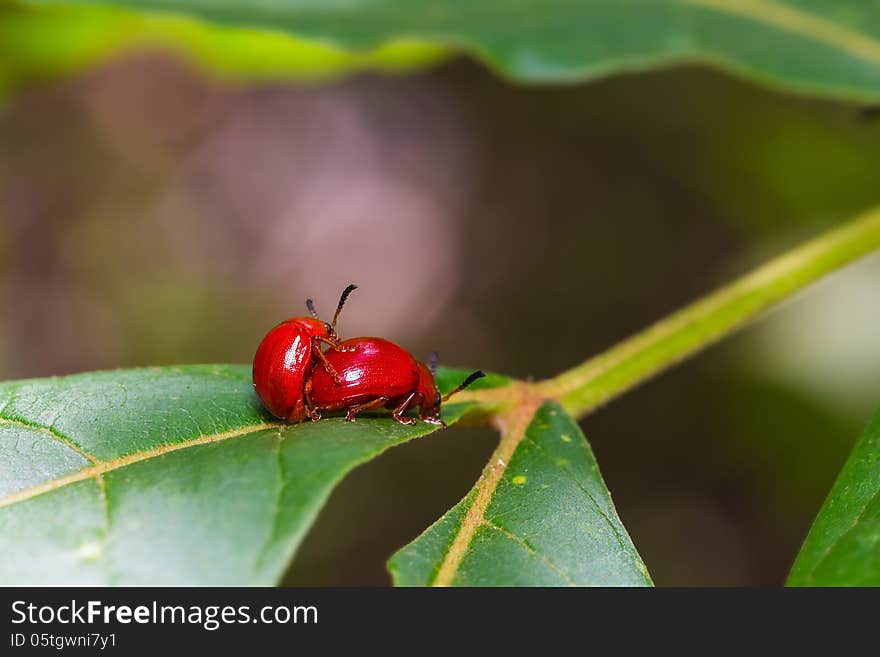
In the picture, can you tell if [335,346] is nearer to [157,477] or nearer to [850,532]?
[157,477]

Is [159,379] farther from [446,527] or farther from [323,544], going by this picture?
[323,544]

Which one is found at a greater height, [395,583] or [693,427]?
[395,583]

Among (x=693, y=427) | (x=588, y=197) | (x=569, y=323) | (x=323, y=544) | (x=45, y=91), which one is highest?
(x=45, y=91)

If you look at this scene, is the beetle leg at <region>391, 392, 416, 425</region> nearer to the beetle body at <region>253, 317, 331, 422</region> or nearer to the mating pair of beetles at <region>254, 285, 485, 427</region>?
the mating pair of beetles at <region>254, 285, 485, 427</region>

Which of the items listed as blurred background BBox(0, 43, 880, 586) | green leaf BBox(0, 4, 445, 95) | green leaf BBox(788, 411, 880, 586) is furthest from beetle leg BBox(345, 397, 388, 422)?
blurred background BBox(0, 43, 880, 586)

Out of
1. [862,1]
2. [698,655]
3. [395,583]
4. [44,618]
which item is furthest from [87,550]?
[862,1]

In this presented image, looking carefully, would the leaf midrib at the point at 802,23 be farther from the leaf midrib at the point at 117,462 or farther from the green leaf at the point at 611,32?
the leaf midrib at the point at 117,462
